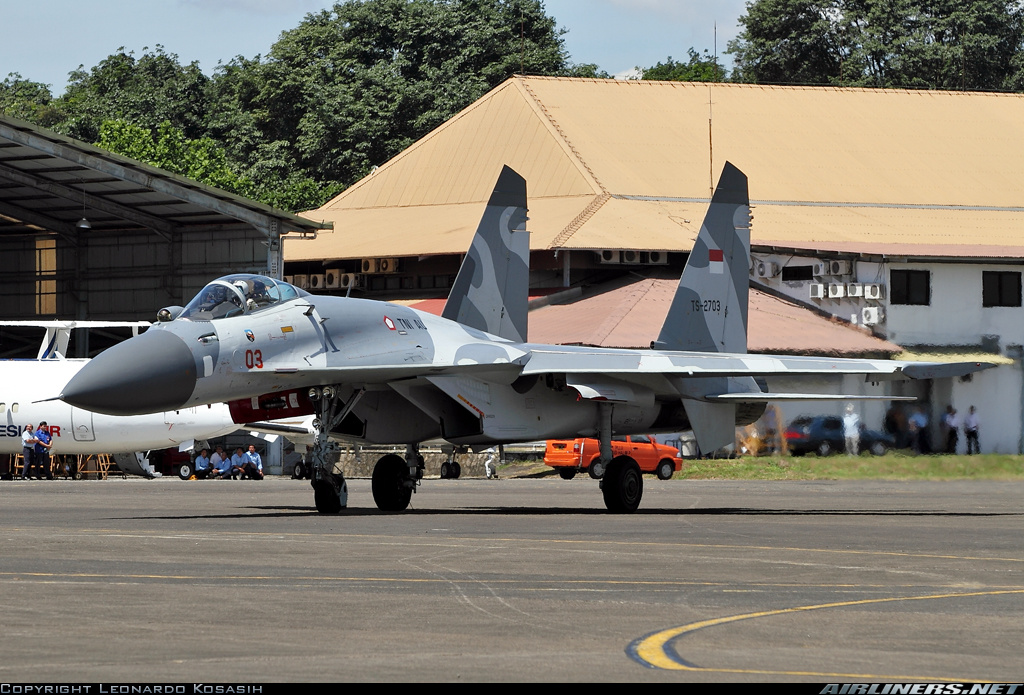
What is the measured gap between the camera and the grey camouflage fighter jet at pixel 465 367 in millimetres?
18859

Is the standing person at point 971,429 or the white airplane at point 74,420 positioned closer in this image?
the white airplane at point 74,420

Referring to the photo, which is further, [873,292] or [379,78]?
[379,78]

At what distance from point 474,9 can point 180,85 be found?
19.4 metres

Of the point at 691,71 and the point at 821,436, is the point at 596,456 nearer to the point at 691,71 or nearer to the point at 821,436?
the point at 821,436

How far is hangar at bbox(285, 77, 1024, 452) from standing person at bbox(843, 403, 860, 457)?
0.64m

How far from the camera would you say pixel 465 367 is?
21188 millimetres

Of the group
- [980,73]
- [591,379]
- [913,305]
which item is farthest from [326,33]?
[591,379]

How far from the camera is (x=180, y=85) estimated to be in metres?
81.9

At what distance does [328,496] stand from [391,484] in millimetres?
1640

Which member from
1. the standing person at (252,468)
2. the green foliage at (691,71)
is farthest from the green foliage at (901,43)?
the standing person at (252,468)

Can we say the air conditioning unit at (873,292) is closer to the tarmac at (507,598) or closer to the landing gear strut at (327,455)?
the tarmac at (507,598)

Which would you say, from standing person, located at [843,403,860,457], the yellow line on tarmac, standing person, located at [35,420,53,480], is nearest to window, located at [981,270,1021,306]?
standing person, located at [843,403,860,457]

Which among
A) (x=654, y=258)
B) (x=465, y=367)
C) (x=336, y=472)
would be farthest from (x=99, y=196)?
(x=465, y=367)

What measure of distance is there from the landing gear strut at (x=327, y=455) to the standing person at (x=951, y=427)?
29.1 meters
